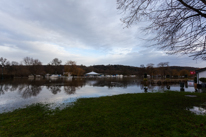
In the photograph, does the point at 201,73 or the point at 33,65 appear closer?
the point at 201,73

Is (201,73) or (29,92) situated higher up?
(201,73)

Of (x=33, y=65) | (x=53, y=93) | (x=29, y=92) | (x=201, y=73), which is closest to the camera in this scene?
(x=53, y=93)

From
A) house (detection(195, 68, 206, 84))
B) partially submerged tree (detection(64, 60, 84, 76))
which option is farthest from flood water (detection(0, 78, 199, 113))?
partially submerged tree (detection(64, 60, 84, 76))

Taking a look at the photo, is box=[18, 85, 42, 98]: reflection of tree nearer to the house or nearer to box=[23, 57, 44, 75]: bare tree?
the house

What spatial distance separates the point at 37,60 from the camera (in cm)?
6412

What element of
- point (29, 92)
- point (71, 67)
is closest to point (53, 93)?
point (29, 92)

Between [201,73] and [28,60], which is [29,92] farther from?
[28,60]

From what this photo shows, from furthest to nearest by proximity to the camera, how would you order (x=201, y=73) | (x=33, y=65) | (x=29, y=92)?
(x=33, y=65)
(x=201, y=73)
(x=29, y=92)

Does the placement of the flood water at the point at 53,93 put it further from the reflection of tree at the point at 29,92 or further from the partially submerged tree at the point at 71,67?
the partially submerged tree at the point at 71,67

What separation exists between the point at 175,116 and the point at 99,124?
2820mm

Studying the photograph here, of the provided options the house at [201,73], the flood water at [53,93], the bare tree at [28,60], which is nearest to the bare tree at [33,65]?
the bare tree at [28,60]

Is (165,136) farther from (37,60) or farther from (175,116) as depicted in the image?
(37,60)

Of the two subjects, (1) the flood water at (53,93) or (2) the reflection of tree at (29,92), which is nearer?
(1) the flood water at (53,93)

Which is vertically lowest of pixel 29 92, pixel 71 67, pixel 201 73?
pixel 29 92
